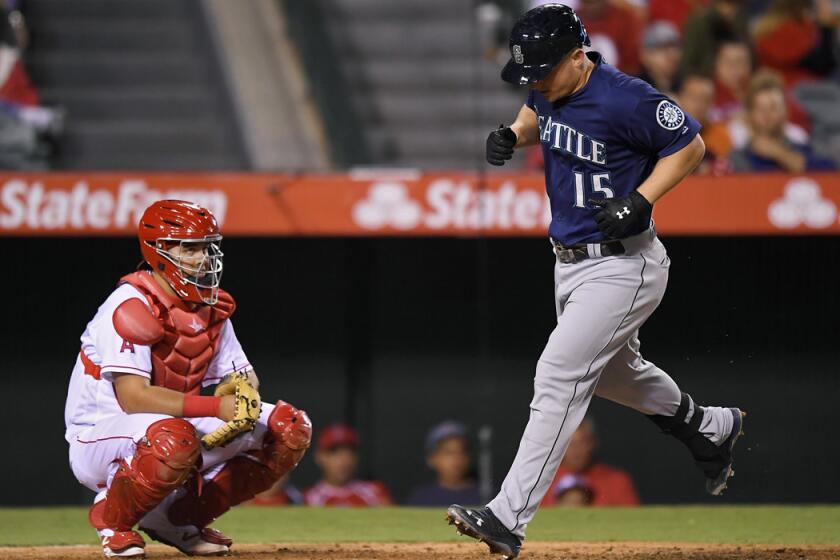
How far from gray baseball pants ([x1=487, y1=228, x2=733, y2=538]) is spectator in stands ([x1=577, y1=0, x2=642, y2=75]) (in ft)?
11.4

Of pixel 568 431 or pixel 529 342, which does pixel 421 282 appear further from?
pixel 568 431

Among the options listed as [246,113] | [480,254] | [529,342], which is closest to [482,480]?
[529,342]

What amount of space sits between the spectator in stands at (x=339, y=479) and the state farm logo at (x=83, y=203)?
1.39 m

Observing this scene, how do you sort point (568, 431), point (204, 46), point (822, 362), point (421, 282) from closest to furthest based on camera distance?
point (568, 431) → point (822, 362) → point (421, 282) → point (204, 46)

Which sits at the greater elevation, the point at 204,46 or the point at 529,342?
the point at 204,46

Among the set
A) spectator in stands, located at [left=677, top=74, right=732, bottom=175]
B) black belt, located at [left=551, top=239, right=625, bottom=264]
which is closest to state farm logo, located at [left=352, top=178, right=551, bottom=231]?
spectator in stands, located at [left=677, top=74, right=732, bottom=175]

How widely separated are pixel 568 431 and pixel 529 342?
320 cm

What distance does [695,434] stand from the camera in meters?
3.99

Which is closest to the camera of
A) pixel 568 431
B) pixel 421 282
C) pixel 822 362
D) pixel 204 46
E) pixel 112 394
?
pixel 568 431

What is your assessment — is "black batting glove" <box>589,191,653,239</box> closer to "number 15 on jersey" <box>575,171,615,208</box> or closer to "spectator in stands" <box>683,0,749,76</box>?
"number 15 on jersey" <box>575,171,615,208</box>

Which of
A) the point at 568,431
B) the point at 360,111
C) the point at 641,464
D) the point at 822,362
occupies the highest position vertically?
the point at 360,111

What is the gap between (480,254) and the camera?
6738mm

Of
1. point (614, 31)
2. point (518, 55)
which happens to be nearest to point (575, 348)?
point (518, 55)

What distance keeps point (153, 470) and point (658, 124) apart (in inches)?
Result: 67.4
